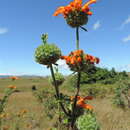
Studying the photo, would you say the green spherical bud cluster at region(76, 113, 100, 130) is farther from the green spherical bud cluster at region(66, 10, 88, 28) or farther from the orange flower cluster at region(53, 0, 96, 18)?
the orange flower cluster at region(53, 0, 96, 18)

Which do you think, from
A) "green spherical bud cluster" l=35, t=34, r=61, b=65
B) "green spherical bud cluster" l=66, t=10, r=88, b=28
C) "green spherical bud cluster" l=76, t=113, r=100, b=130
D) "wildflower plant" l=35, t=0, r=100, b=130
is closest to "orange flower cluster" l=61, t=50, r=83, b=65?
"wildflower plant" l=35, t=0, r=100, b=130

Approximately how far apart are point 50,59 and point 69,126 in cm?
91

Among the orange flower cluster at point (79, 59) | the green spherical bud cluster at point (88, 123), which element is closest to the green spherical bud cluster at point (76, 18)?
the orange flower cluster at point (79, 59)

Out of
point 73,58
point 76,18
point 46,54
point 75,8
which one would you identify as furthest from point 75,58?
point 75,8

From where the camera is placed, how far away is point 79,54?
274 centimetres

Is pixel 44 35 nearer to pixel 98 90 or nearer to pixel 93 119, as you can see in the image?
pixel 93 119

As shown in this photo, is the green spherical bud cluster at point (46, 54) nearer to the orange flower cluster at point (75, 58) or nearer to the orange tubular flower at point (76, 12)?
the orange flower cluster at point (75, 58)

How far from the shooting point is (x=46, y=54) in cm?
284

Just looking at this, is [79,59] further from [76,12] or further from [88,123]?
[88,123]

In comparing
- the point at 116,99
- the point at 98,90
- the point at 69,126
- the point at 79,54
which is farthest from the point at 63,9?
the point at 98,90

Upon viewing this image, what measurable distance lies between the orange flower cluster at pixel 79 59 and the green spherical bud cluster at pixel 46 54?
0.57ft

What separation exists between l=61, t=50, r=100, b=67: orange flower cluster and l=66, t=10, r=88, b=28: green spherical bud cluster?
37 cm

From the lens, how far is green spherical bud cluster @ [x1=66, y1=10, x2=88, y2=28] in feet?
9.22

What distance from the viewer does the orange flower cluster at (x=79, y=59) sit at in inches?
107
